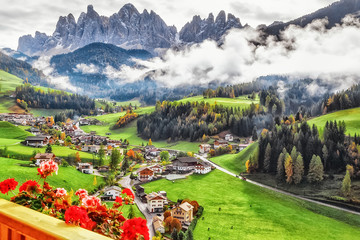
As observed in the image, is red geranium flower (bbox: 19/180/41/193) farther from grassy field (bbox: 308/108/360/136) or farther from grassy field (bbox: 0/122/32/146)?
grassy field (bbox: 0/122/32/146)

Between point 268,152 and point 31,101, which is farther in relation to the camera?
point 31,101

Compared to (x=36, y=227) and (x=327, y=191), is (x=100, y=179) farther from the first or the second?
(x=36, y=227)

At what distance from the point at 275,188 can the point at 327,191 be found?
10.2 meters

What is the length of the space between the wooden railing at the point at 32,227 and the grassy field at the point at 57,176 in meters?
50.4

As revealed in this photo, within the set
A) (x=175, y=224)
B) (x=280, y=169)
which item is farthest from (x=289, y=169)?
(x=175, y=224)

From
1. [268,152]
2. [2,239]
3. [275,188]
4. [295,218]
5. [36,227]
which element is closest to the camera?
[36,227]

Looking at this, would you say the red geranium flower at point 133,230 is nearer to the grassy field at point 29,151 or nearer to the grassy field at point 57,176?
the grassy field at point 57,176

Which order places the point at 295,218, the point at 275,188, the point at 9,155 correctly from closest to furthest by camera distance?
the point at 295,218, the point at 275,188, the point at 9,155

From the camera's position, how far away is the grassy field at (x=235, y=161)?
7844cm

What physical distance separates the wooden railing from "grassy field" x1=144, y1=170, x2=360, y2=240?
3696cm

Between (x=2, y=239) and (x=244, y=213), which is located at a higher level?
(x=2, y=239)

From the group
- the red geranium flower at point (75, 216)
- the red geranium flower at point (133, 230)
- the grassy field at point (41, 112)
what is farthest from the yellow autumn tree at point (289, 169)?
the grassy field at point (41, 112)

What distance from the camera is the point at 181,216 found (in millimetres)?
43812

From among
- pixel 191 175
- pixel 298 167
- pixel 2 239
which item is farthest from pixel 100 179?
pixel 2 239
